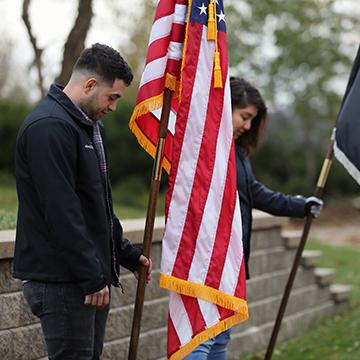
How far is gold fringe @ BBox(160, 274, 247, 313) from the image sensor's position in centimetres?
411

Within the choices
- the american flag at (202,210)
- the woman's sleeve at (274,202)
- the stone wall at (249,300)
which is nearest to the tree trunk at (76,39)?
the stone wall at (249,300)

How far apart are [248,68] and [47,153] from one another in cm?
1428

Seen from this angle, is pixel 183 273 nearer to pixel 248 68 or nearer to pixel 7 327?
pixel 7 327

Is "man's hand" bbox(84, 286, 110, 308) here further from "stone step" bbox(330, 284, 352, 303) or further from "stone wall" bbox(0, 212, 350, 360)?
"stone step" bbox(330, 284, 352, 303)

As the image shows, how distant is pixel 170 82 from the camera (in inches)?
159

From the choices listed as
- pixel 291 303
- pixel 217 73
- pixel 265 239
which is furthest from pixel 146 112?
pixel 291 303

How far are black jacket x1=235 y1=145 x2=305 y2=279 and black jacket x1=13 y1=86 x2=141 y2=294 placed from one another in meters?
1.42

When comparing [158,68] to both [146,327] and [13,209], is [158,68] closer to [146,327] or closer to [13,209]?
[146,327]

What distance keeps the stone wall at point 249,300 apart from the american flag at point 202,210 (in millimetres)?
867

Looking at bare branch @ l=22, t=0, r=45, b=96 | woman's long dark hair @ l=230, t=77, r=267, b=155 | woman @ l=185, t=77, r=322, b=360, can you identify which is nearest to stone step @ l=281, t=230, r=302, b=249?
woman @ l=185, t=77, r=322, b=360

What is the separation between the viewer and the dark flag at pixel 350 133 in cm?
537

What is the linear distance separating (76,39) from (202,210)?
5430 mm

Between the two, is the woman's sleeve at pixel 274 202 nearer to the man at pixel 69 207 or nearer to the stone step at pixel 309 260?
the man at pixel 69 207

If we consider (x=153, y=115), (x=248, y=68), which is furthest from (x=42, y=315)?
(x=248, y=68)
